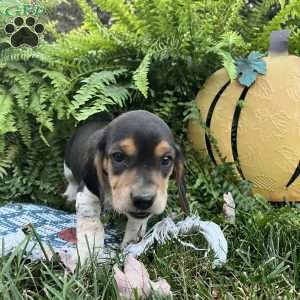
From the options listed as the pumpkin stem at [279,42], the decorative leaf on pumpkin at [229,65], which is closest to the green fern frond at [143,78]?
the decorative leaf on pumpkin at [229,65]

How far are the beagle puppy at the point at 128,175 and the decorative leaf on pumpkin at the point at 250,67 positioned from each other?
1185 millimetres

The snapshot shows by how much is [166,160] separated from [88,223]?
632 mm

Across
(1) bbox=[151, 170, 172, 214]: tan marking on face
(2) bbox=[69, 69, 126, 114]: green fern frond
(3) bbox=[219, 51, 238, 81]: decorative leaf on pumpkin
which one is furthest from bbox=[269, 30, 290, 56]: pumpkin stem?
(1) bbox=[151, 170, 172, 214]: tan marking on face

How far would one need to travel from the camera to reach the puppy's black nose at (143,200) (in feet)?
10.3

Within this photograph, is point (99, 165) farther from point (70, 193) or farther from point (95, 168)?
point (70, 193)

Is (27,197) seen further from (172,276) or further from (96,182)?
(172,276)

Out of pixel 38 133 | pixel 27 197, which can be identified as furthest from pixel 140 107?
pixel 27 197

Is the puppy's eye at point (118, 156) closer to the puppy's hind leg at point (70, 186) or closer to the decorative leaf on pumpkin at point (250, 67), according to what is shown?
the puppy's hind leg at point (70, 186)

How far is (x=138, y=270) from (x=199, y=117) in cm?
185

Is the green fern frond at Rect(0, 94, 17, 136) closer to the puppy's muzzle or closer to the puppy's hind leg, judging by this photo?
the puppy's hind leg

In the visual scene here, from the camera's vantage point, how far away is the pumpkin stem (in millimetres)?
4582

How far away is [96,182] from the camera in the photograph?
3.54 meters

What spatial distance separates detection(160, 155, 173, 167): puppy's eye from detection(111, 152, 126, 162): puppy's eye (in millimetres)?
228

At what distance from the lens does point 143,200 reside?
3.14 meters
